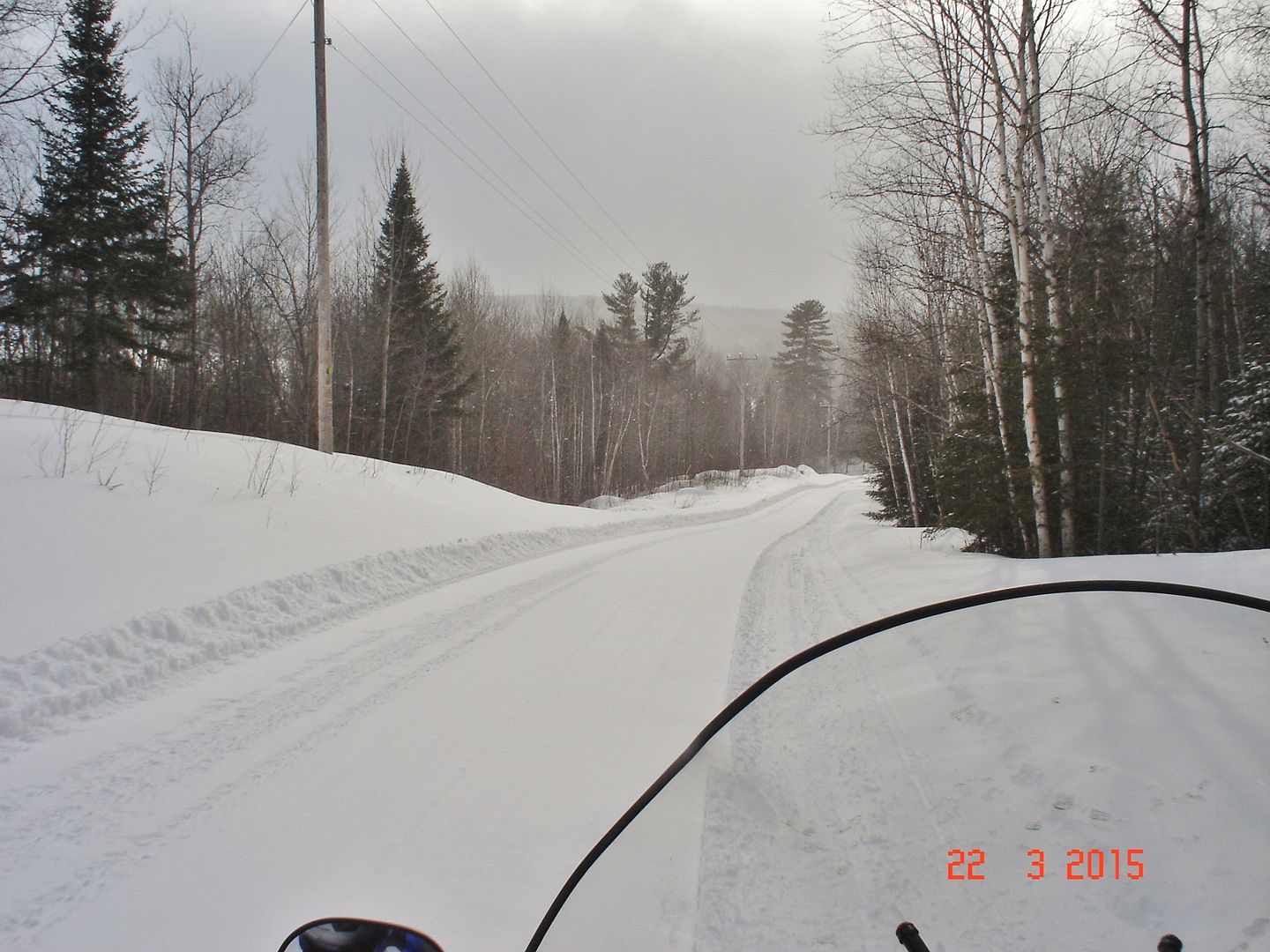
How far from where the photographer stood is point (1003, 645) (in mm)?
1025

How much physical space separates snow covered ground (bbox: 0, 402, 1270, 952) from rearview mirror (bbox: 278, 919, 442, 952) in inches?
23.3

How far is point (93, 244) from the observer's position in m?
21.5

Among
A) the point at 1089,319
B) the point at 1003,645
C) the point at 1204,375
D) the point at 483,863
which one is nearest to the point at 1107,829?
the point at 1003,645

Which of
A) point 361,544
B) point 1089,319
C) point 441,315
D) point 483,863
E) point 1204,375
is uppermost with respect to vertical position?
point 441,315

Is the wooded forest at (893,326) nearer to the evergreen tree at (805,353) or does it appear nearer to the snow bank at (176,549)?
the snow bank at (176,549)

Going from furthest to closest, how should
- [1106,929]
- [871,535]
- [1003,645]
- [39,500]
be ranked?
[871,535], [39,500], [1003,645], [1106,929]

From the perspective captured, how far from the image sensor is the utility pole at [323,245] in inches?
480

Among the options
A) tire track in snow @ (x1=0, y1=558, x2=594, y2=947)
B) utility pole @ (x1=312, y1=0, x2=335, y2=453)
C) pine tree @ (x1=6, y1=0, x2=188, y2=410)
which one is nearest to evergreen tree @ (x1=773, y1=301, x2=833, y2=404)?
pine tree @ (x1=6, y1=0, x2=188, y2=410)

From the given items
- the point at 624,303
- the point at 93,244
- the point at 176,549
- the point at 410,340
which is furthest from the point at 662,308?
the point at 176,549

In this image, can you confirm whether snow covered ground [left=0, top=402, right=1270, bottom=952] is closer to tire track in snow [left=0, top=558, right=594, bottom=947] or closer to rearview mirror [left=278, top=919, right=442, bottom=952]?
tire track in snow [left=0, top=558, right=594, bottom=947]

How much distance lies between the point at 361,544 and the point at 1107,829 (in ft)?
27.1

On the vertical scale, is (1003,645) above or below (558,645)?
above

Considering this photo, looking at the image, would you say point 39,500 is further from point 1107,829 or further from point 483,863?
point 1107,829
